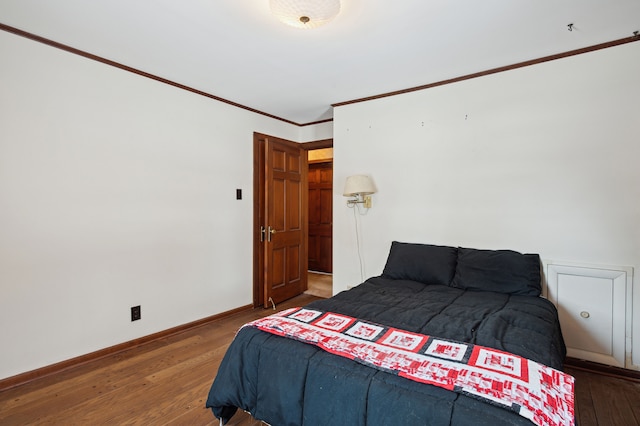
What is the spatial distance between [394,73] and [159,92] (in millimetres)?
2249

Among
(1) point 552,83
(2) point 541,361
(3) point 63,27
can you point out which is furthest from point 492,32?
(3) point 63,27

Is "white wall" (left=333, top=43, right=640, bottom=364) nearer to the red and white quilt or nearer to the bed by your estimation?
the bed

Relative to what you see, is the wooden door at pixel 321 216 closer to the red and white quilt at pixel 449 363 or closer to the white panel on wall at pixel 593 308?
the white panel on wall at pixel 593 308

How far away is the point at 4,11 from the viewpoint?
2.06 m

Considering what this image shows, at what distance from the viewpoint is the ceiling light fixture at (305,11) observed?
174cm

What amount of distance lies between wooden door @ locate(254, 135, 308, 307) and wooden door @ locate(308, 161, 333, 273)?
1610 mm

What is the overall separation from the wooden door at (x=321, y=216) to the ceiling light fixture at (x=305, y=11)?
430cm

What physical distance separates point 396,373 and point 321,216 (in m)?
5.11

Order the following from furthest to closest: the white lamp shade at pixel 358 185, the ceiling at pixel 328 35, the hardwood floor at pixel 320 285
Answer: the hardwood floor at pixel 320 285 < the white lamp shade at pixel 358 185 < the ceiling at pixel 328 35

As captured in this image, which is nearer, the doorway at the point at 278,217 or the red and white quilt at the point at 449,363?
the red and white quilt at the point at 449,363

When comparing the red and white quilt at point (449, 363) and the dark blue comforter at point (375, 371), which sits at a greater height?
the red and white quilt at point (449, 363)

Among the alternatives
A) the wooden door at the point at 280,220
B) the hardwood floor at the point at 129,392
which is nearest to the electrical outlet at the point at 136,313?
the hardwood floor at the point at 129,392

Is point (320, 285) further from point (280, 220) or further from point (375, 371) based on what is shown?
point (375, 371)

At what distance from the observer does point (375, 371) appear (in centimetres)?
134
